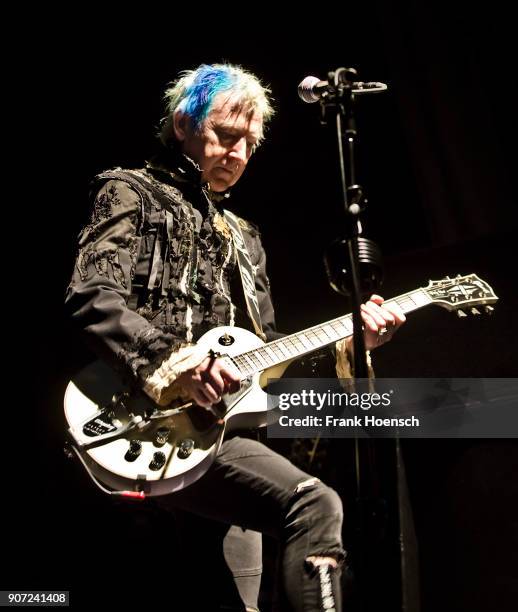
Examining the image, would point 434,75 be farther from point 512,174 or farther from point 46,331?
point 46,331

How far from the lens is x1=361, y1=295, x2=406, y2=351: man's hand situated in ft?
6.83

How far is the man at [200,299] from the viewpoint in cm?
156

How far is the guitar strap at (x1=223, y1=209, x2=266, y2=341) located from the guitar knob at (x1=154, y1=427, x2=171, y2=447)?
24.3 inches

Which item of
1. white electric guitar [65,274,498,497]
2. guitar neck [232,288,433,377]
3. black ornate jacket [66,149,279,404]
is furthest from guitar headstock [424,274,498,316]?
white electric guitar [65,274,498,497]

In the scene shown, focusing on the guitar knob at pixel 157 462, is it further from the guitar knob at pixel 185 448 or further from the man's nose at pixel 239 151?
the man's nose at pixel 239 151

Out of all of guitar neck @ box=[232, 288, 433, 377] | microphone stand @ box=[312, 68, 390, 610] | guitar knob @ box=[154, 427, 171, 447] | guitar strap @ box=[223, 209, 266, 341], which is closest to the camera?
microphone stand @ box=[312, 68, 390, 610]

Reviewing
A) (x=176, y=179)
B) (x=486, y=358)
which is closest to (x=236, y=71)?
(x=176, y=179)

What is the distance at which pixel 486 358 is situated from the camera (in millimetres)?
→ 2674

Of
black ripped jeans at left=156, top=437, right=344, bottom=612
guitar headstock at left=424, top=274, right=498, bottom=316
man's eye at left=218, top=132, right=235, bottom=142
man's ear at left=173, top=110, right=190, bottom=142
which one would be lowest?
black ripped jeans at left=156, top=437, right=344, bottom=612

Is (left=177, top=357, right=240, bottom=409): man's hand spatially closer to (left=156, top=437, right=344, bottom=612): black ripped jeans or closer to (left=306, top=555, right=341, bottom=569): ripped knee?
(left=156, top=437, right=344, bottom=612): black ripped jeans

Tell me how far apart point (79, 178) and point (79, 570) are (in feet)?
6.52

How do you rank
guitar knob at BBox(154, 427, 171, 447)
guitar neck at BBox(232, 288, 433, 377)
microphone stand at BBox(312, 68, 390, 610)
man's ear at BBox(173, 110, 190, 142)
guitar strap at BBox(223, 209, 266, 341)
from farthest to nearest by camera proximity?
man's ear at BBox(173, 110, 190, 142) < guitar strap at BBox(223, 209, 266, 341) < guitar neck at BBox(232, 288, 433, 377) < guitar knob at BBox(154, 427, 171, 447) < microphone stand at BBox(312, 68, 390, 610)

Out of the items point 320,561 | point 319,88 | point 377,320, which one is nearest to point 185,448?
point 320,561

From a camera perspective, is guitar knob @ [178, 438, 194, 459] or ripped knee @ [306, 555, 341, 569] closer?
ripped knee @ [306, 555, 341, 569]
